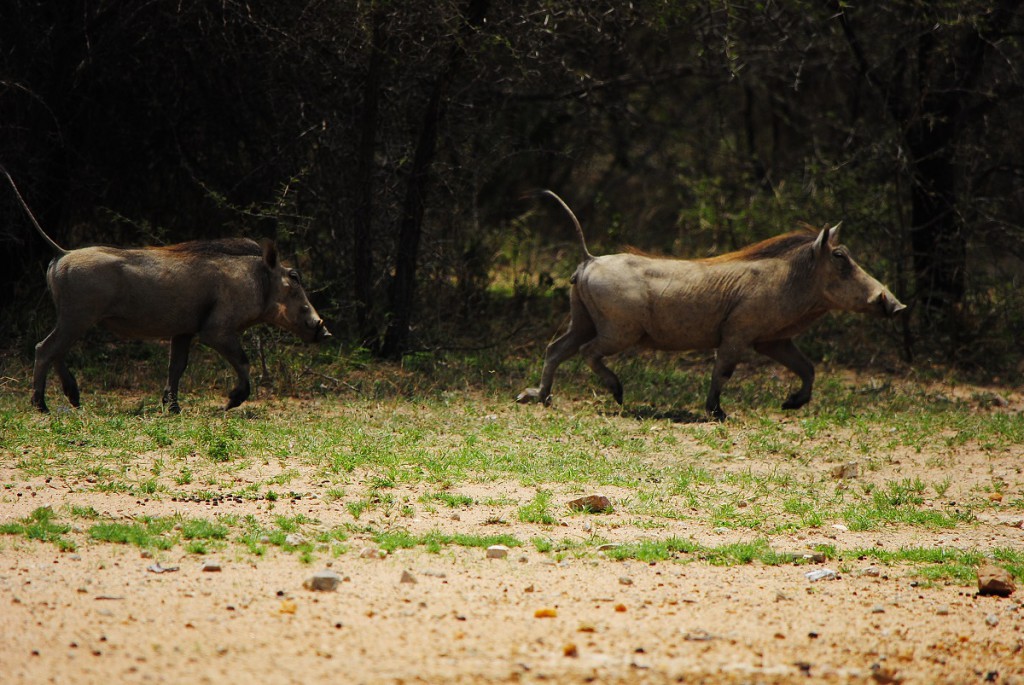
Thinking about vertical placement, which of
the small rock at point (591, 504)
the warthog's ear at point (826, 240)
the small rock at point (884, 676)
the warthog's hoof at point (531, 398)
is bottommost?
the warthog's hoof at point (531, 398)

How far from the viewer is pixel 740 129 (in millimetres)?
16625

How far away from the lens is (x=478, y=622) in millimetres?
4301

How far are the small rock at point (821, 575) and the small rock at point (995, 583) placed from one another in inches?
21.6

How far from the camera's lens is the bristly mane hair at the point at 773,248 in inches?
352

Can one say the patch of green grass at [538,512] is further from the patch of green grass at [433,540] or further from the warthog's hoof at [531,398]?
the warthog's hoof at [531,398]

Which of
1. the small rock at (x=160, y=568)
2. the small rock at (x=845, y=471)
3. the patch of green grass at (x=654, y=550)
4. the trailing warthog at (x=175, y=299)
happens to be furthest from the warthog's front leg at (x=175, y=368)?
the small rock at (x=845, y=471)

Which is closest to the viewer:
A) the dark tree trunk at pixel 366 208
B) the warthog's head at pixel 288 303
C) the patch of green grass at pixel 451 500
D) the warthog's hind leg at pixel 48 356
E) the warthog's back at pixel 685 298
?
the patch of green grass at pixel 451 500

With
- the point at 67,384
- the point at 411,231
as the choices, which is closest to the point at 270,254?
the point at 67,384

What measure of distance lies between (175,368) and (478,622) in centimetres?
436

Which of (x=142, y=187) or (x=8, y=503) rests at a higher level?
(x=142, y=187)

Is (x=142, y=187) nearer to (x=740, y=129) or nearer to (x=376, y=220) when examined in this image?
(x=376, y=220)

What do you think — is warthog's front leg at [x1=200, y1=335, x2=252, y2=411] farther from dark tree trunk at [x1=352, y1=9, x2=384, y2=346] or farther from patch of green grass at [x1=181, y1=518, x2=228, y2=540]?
patch of green grass at [x1=181, y1=518, x2=228, y2=540]

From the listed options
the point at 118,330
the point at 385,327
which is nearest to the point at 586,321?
the point at 385,327

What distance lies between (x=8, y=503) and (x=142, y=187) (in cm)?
509
